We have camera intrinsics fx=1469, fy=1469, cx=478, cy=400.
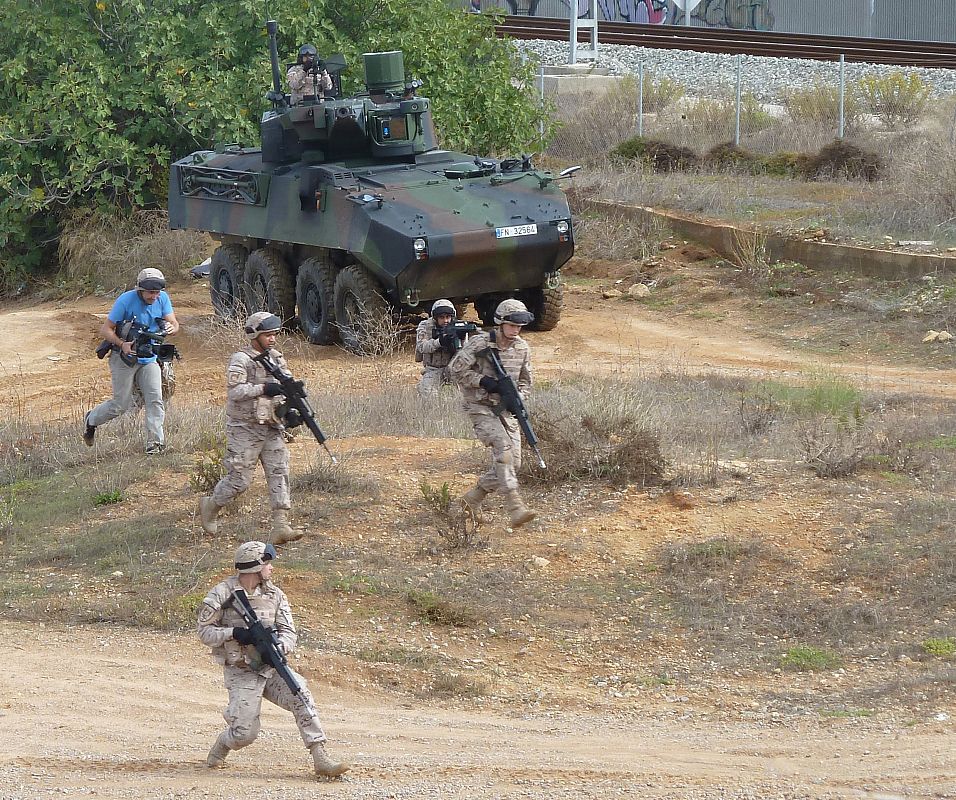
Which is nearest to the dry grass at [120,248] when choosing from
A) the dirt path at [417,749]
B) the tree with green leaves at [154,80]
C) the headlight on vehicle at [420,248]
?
the tree with green leaves at [154,80]

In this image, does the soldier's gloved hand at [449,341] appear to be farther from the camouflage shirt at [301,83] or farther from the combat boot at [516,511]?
the camouflage shirt at [301,83]

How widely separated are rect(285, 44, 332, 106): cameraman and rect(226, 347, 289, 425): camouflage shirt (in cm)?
916

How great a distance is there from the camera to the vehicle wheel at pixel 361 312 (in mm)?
15797

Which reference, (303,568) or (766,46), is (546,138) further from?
(303,568)

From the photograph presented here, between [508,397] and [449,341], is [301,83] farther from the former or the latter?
[508,397]

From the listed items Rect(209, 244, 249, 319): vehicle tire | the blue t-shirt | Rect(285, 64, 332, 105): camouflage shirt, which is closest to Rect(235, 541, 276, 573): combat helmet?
the blue t-shirt

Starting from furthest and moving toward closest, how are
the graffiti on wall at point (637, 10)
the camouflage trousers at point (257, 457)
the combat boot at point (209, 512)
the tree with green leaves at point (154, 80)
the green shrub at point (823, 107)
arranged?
the graffiti on wall at point (637, 10) < the green shrub at point (823, 107) < the tree with green leaves at point (154, 80) < the combat boot at point (209, 512) < the camouflage trousers at point (257, 457)

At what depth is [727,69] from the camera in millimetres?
31172

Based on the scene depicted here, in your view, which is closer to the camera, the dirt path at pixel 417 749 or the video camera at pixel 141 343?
the dirt path at pixel 417 749

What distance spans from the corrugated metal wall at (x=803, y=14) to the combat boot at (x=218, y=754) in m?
30.4

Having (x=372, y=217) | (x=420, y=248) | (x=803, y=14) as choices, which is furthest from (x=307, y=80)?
(x=803, y=14)

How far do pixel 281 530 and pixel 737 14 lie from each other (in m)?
32.9

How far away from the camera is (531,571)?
9164mm

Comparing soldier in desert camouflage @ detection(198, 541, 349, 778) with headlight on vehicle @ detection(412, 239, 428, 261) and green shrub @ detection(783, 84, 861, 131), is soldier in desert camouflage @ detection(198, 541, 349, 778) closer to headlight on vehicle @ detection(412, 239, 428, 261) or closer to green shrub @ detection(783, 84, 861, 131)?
headlight on vehicle @ detection(412, 239, 428, 261)
